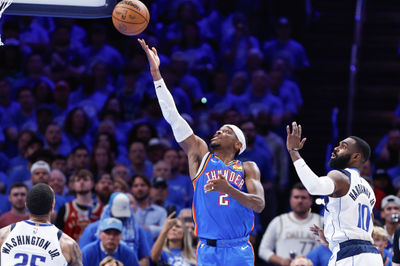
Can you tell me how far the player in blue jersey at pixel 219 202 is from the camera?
7.34 meters

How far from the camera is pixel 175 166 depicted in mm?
11773

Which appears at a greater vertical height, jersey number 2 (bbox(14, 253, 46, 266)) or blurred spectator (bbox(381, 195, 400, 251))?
blurred spectator (bbox(381, 195, 400, 251))

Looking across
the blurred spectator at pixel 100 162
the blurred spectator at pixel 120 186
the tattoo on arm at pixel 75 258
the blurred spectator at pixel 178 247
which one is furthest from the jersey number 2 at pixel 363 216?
the blurred spectator at pixel 100 162

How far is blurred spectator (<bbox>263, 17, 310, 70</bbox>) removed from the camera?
1470 cm

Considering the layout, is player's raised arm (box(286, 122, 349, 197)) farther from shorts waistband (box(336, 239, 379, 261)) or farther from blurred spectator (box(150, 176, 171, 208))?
blurred spectator (box(150, 176, 171, 208))

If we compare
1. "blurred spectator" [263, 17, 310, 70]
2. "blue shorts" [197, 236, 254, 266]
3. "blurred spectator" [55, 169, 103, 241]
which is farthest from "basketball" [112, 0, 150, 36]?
"blurred spectator" [263, 17, 310, 70]

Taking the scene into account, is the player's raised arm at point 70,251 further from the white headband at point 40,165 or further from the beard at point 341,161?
the white headband at point 40,165

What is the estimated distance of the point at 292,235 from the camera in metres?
10.3

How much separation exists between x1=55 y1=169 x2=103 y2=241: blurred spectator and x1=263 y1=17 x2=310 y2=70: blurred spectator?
19.1 ft

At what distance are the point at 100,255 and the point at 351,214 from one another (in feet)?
11.1

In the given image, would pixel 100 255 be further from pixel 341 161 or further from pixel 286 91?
pixel 286 91

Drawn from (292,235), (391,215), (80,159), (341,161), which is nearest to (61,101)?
(80,159)

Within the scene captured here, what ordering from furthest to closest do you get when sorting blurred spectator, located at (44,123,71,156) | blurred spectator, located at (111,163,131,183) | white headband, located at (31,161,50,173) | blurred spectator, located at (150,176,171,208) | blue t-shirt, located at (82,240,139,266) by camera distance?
blurred spectator, located at (44,123,71,156)
blurred spectator, located at (111,163,131,183)
blurred spectator, located at (150,176,171,208)
white headband, located at (31,161,50,173)
blue t-shirt, located at (82,240,139,266)

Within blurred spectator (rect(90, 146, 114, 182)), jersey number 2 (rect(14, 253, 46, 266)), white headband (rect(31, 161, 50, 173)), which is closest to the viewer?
jersey number 2 (rect(14, 253, 46, 266))
